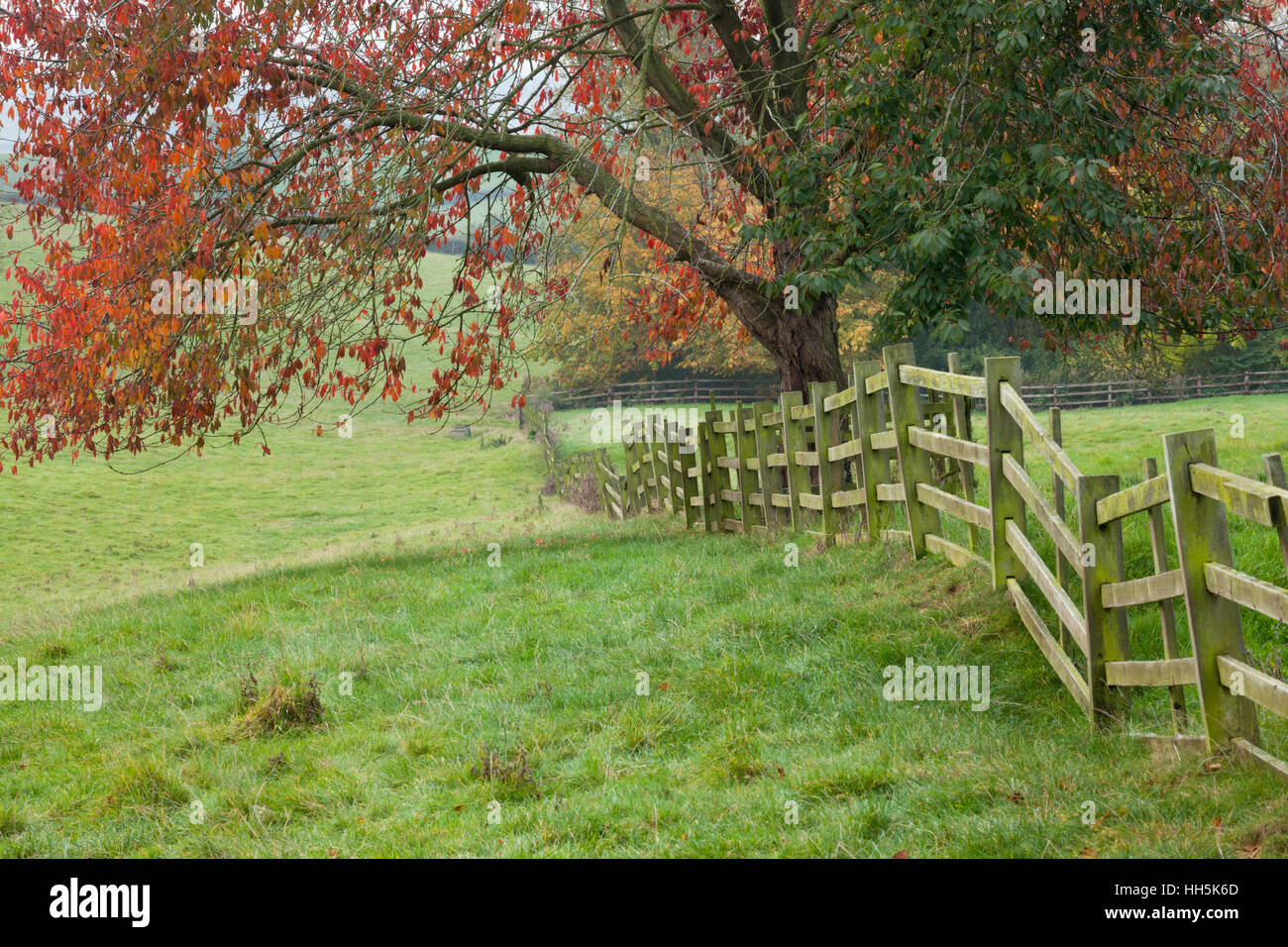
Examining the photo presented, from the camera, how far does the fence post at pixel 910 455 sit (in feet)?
26.8

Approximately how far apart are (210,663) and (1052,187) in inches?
331

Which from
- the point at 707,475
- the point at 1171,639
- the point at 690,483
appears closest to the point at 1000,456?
the point at 1171,639

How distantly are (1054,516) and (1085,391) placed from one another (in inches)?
1674

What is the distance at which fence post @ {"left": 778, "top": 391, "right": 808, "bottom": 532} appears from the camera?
37.0ft

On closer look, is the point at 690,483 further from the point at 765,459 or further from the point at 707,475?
the point at 765,459

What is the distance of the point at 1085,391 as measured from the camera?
44125mm

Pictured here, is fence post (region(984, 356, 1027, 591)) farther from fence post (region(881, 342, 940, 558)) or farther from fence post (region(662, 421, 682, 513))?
fence post (region(662, 421, 682, 513))

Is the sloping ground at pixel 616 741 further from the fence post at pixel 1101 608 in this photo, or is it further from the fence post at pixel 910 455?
the fence post at pixel 910 455

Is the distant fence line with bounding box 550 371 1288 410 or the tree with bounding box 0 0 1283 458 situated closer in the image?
the tree with bounding box 0 0 1283 458

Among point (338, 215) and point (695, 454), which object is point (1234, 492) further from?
point (695, 454)

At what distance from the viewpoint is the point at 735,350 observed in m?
40.3

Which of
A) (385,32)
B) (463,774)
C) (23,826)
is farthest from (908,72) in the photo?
(23,826)

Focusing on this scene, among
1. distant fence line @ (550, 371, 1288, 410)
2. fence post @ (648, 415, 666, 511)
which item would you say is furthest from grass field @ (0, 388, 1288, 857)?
distant fence line @ (550, 371, 1288, 410)

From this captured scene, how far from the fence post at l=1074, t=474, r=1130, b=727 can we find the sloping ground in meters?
0.20
